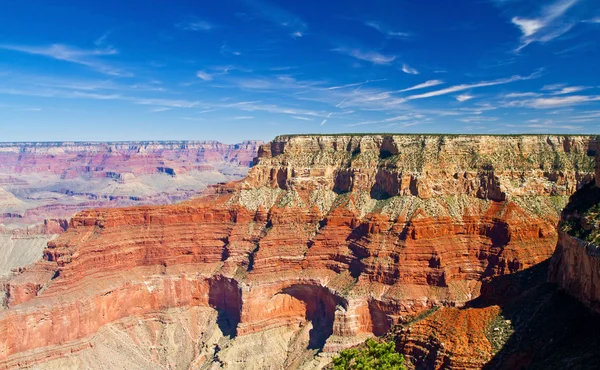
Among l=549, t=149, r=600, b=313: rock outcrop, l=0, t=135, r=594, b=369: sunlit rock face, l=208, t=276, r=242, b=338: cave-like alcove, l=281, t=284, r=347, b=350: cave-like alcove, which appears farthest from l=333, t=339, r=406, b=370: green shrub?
l=208, t=276, r=242, b=338: cave-like alcove

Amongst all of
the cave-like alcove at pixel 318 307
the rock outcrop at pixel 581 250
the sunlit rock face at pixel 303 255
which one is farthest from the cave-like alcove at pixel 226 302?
the rock outcrop at pixel 581 250

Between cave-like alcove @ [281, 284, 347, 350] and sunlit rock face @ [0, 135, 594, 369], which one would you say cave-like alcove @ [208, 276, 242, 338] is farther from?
cave-like alcove @ [281, 284, 347, 350]

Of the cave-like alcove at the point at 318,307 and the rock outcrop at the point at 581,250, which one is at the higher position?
the rock outcrop at the point at 581,250

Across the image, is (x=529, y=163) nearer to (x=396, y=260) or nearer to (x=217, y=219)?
(x=396, y=260)

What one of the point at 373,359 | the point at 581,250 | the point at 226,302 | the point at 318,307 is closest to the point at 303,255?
the point at 318,307

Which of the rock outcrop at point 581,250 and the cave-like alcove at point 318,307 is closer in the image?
the rock outcrop at point 581,250

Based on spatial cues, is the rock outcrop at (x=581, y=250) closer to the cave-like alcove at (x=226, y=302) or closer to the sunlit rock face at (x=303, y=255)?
the sunlit rock face at (x=303, y=255)
